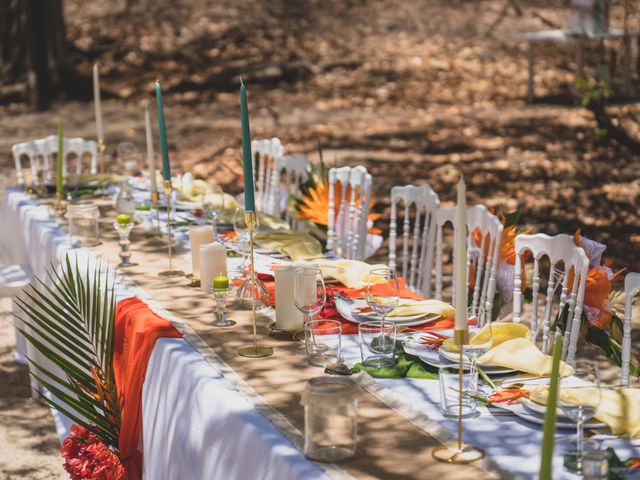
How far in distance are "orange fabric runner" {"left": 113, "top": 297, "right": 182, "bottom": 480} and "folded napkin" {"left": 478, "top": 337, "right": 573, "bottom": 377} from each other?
106 cm

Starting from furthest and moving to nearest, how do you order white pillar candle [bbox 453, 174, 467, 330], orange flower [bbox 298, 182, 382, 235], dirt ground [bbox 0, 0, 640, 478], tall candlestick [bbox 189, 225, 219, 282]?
dirt ground [bbox 0, 0, 640, 478]
orange flower [bbox 298, 182, 382, 235]
tall candlestick [bbox 189, 225, 219, 282]
white pillar candle [bbox 453, 174, 467, 330]

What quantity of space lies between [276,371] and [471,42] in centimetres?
1490

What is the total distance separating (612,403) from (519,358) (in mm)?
393

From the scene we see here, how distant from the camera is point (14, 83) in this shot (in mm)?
15375

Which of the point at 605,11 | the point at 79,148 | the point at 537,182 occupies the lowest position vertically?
the point at 537,182

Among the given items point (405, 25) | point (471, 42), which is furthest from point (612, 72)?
point (405, 25)

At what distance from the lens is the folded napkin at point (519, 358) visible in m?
2.85

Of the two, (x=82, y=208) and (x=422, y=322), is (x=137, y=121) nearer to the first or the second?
(x=82, y=208)

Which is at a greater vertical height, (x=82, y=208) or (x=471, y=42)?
(x=471, y=42)

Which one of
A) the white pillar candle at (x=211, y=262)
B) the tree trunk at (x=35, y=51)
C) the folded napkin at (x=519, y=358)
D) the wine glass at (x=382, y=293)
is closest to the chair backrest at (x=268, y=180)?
the white pillar candle at (x=211, y=262)

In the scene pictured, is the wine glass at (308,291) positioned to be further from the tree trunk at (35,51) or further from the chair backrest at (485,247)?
the tree trunk at (35,51)

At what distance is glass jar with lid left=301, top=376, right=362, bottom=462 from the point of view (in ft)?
7.49

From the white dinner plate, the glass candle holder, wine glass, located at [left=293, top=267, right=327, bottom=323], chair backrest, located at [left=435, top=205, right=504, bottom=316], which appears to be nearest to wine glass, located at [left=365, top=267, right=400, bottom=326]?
wine glass, located at [left=293, top=267, right=327, bottom=323]

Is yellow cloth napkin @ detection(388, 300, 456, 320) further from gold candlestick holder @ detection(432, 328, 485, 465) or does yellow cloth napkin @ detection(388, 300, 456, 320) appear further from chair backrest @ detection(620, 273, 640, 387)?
gold candlestick holder @ detection(432, 328, 485, 465)
